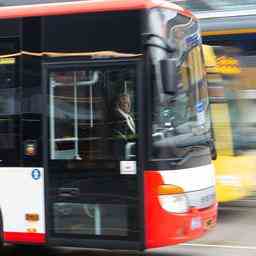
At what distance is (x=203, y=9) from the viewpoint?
13.2 metres

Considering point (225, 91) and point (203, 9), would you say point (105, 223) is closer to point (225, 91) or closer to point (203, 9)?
point (225, 91)

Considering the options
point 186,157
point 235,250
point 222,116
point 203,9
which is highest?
point 203,9

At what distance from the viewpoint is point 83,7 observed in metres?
7.88

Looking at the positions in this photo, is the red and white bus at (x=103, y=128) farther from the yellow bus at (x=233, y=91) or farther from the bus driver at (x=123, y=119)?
the yellow bus at (x=233, y=91)

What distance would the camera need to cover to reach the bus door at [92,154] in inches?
301

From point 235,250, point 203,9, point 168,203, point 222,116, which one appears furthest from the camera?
point 203,9

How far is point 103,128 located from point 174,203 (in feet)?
3.63

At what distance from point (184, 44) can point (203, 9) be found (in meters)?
5.40

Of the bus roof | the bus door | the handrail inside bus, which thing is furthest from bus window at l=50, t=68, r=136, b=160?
→ the bus roof

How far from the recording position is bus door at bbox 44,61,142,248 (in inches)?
301

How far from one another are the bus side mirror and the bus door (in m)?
0.34

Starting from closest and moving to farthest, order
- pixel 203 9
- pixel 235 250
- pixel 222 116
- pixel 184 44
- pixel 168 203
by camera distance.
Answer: pixel 168 203 → pixel 184 44 → pixel 235 250 → pixel 222 116 → pixel 203 9

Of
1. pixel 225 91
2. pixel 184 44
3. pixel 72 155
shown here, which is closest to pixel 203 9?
pixel 225 91

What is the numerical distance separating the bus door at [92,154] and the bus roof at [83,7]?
1.94 feet
